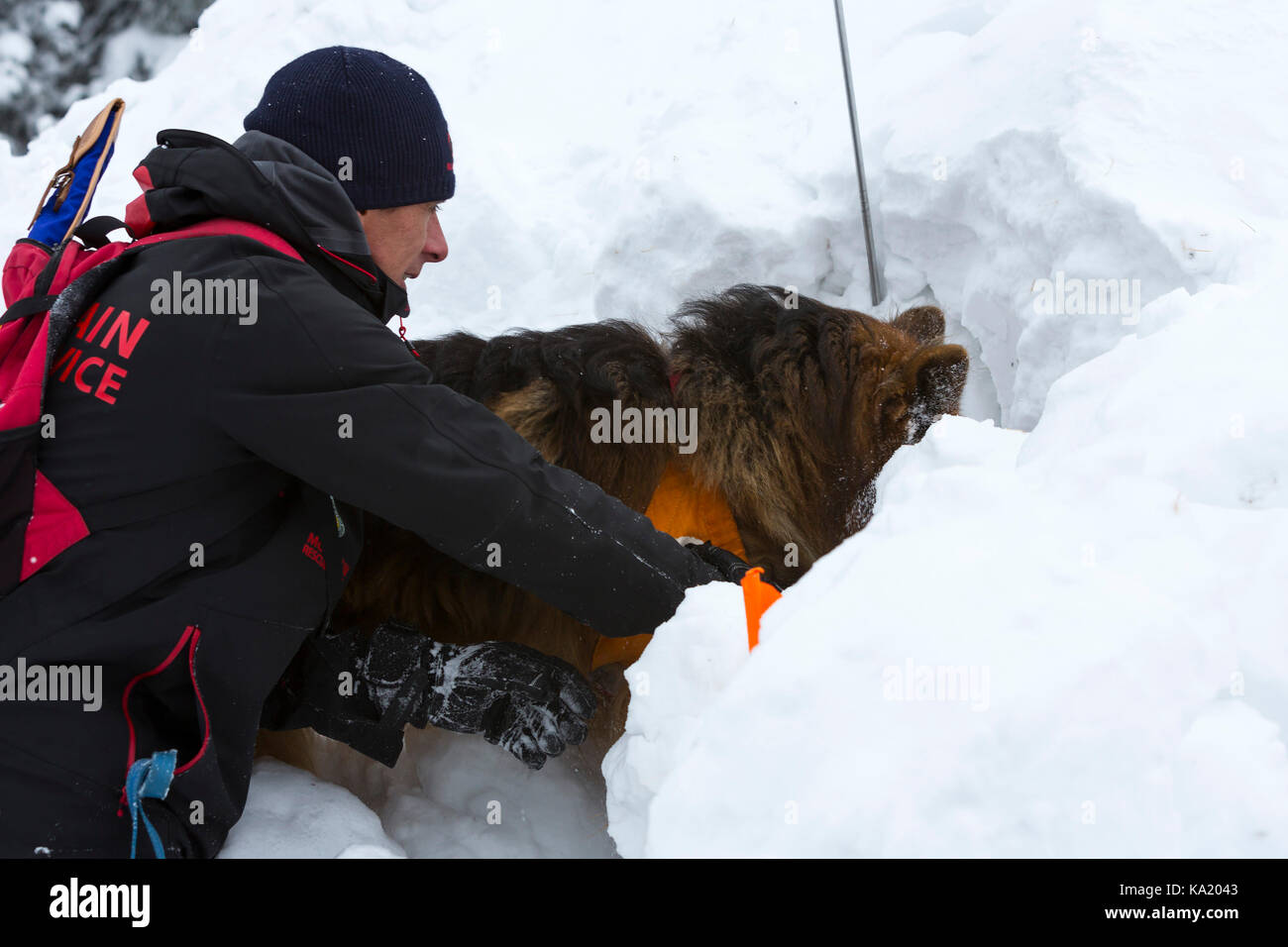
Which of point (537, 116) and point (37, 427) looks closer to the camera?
point (37, 427)

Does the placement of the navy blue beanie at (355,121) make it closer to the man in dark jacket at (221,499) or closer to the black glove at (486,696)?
the man in dark jacket at (221,499)

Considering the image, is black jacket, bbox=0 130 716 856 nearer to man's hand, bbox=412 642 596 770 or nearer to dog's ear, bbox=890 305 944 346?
man's hand, bbox=412 642 596 770

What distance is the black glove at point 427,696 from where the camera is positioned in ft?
6.71

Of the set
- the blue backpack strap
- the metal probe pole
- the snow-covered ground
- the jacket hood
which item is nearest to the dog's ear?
the snow-covered ground

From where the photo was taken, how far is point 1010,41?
3.75 m

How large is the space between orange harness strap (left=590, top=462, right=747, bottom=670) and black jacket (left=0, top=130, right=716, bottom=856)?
613 mm

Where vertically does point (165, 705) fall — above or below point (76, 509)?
below

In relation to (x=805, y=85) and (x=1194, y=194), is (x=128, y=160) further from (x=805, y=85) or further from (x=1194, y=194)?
(x=1194, y=194)

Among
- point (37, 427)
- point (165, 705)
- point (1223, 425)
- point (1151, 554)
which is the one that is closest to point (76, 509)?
point (37, 427)

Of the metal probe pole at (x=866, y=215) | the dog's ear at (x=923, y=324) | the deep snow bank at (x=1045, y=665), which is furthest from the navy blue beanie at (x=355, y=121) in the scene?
the metal probe pole at (x=866, y=215)

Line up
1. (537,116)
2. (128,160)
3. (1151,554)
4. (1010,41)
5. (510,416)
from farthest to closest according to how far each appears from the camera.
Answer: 1. (128,160)
2. (537,116)
3. (1010,41)
4. (510,416)
5. (1151,554)

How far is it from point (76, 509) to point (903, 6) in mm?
4773

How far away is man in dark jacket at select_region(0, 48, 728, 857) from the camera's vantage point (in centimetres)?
154

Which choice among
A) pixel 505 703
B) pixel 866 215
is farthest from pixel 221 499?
pixel 866 215
